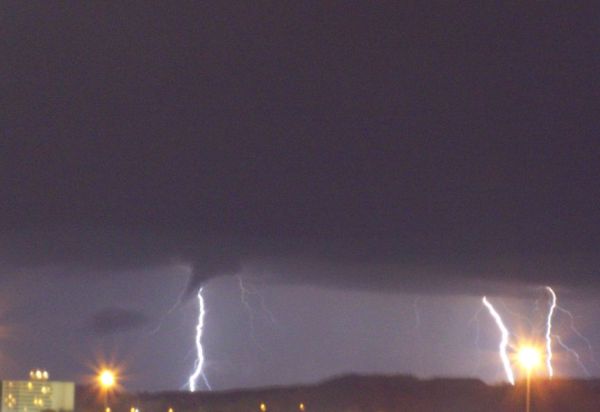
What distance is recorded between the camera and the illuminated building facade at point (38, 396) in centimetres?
5144

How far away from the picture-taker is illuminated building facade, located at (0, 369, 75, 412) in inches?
2025

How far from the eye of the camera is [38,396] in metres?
51.9

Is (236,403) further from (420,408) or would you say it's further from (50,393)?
(50,393)

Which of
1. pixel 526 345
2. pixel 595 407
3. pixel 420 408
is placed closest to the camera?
pixel 526 345

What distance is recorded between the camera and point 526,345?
4512cm

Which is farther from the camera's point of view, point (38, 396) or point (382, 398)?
point (382, 398)

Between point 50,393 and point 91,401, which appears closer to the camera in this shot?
point 50,393

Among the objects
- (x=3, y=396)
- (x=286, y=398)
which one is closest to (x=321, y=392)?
(x=286, y=398)

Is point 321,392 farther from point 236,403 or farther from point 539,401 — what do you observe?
point 539,401

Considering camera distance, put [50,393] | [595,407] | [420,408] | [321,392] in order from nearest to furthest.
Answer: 1. [50,393]
2. [595,407]
3. [420,408]
4. [321,392]

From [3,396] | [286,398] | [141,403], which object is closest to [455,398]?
[286,398]

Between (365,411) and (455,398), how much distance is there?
6.67 m

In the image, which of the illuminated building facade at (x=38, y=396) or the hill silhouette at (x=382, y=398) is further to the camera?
the hill silhouette at (x=382, y=398)

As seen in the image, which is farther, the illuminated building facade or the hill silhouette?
the hill silhouette
